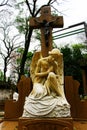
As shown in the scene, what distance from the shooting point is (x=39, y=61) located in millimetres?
6645

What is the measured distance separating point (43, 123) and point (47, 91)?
86 centimetres

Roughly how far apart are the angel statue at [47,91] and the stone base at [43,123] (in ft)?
0.51

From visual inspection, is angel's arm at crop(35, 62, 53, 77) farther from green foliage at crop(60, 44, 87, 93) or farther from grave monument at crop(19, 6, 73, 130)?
green foliage at crop(60, 44, 87, 93)

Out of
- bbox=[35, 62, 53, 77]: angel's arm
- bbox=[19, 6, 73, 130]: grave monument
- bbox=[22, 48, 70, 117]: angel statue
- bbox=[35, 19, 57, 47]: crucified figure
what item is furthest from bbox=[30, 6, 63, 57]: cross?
bbox=[35, 62, 53, 77]: angel's arm

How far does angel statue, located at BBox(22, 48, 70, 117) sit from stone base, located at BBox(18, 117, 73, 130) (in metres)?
0.15

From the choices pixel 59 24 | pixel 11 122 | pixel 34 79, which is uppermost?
pixel 59 24

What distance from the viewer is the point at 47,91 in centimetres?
597

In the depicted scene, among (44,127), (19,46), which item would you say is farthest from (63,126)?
(19,46)

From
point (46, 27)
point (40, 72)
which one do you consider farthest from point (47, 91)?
point (46, 27)

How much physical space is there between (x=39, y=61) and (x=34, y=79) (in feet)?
1.59

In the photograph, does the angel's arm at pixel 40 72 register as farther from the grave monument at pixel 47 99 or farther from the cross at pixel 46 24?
the cross at pixel 46 24

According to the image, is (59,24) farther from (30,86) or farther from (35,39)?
(35,39)

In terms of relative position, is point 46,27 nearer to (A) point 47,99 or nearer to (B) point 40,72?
(B) point 40,72

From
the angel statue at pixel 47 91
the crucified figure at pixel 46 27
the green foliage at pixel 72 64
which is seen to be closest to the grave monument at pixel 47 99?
the angel statue at pixel 47 91
